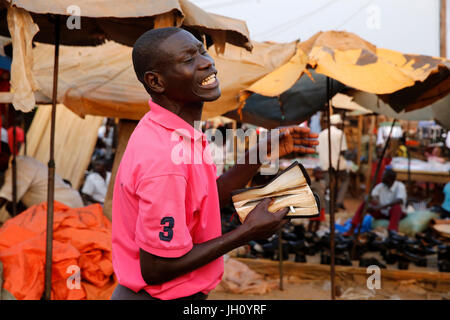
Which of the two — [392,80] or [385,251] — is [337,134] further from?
[392,80]

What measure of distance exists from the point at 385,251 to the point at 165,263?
17.7ft

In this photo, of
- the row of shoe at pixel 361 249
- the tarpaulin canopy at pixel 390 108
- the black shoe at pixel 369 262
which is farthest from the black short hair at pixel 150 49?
the black shoe at pixel 369 262

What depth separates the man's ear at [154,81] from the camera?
47.2 inches

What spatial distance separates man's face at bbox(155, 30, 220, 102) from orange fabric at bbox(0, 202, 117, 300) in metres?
2.51

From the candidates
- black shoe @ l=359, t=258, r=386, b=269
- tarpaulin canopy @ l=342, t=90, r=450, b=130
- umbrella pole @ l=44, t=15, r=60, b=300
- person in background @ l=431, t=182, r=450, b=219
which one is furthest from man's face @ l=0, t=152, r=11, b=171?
person in background @ l=431, t=182, r=450, b=219

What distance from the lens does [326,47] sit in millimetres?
3588

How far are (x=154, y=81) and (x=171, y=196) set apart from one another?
365 mm

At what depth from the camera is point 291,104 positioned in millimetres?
5320

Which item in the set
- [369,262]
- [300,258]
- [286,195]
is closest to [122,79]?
[286,195]

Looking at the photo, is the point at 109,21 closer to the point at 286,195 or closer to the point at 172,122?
the point at 172,122

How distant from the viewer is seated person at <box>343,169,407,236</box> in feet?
23.3

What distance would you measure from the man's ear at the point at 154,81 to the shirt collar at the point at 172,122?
5cm

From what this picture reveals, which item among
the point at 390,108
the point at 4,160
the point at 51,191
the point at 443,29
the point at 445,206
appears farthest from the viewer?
the point at 443,29
